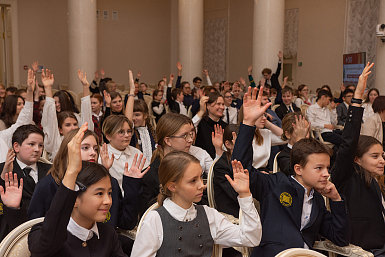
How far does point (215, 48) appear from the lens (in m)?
15.5

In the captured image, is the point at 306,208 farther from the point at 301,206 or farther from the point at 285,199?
the point at 285,199

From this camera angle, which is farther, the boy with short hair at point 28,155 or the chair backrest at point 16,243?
the boy with short hair at point 28,155

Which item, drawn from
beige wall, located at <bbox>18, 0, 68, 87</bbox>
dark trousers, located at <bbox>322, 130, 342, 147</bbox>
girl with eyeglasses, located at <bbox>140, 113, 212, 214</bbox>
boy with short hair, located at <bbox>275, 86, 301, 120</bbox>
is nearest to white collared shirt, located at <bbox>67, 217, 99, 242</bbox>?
girl with eyeglasses, located at <bbox>140, 113, 212, 214</bbox>

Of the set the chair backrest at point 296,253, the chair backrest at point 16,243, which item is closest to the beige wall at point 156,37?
the chair backrest at point 296,253

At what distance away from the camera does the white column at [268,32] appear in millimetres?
8953

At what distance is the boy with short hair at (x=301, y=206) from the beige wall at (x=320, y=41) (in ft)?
35.8

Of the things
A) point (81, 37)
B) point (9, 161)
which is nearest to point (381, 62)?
point (81, 37)

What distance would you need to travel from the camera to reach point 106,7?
550 inches

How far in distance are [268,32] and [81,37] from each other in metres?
4.69

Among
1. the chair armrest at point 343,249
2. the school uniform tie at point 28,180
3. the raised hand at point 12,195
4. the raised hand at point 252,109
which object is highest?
the raised hand at point 252,109

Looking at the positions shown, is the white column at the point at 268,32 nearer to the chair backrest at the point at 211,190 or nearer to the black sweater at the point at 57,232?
the chair backrest at the point at 211,190

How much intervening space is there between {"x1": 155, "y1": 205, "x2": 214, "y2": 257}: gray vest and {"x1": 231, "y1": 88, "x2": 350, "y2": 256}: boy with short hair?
17.7 inches

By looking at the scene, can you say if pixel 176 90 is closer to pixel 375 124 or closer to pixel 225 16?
pixel 375 124

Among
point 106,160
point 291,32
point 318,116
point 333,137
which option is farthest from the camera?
point 291,32
